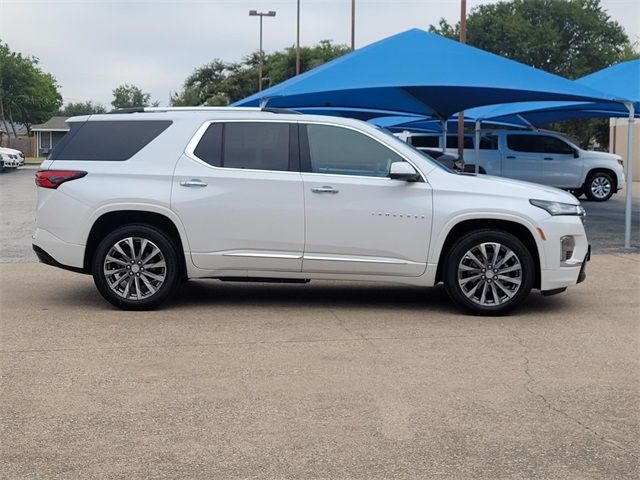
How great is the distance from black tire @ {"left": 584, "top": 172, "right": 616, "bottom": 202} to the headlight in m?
16.8

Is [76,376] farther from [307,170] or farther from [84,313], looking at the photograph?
[307,170]

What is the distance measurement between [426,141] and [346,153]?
63.4ft

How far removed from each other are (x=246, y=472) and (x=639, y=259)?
910 centimetres

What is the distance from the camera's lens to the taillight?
26.6ft

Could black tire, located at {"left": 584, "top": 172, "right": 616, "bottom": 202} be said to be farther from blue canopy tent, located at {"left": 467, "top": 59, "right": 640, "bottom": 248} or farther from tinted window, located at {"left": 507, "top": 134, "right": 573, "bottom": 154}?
blue canopy tent, located at {"left": 467, "top": 59, "right": 640, "bottom": 248}

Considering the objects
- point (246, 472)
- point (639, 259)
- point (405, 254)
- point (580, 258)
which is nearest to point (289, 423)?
point (246, 472)

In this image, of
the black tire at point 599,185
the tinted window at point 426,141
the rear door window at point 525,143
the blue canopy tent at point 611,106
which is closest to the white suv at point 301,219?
the blue canopy tent at point 611,106

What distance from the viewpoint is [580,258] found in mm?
8023

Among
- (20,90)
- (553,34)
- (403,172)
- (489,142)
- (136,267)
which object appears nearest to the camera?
(403,172)

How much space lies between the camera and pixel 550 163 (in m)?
23.9

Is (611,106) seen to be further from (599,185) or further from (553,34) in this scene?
(553,34)

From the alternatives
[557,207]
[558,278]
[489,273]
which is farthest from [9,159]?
[558,278]

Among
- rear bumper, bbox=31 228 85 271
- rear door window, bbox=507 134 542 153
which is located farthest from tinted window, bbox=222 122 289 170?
rear door window, bbox=507 134 542 153

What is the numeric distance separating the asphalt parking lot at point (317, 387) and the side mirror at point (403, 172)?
4.02 ft
